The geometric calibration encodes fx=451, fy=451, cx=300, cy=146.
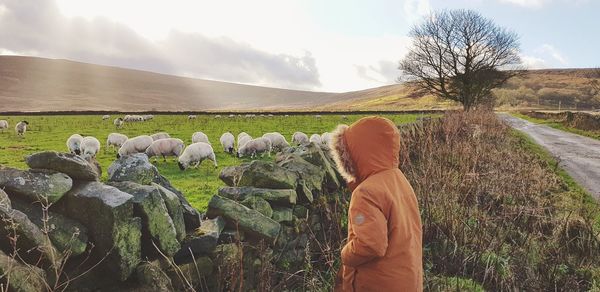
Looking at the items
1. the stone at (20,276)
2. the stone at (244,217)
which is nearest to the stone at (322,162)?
the stone at (244,217)

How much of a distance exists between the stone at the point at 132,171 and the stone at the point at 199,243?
2.24ft

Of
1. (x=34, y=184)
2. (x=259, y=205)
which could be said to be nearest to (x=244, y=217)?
(x=259, y=205)

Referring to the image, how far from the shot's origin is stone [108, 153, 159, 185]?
4.03m

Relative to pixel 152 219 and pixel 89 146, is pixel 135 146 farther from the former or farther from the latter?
pixel 152 219

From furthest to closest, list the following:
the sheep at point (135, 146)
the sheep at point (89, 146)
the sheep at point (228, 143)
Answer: the sheep at point (228, 143) → the sheep at point (89, 146) → the sheep at point (135, 146)

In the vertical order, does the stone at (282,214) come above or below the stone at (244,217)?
below

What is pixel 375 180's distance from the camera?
2.88 metres

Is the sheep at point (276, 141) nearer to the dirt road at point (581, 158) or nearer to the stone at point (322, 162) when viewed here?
the dirt road at point (581, 158)

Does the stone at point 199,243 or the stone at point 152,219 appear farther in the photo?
the stone at point 199,243

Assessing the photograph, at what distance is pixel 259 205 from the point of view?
502 centimetres

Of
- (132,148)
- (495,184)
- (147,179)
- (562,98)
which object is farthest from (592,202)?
(562,98)

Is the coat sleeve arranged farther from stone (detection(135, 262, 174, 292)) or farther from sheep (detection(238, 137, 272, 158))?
sheep (detection(238, 137, 272, 158))

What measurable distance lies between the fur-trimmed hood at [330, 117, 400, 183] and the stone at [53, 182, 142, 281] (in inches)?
64.4

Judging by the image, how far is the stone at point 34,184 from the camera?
3.11m
